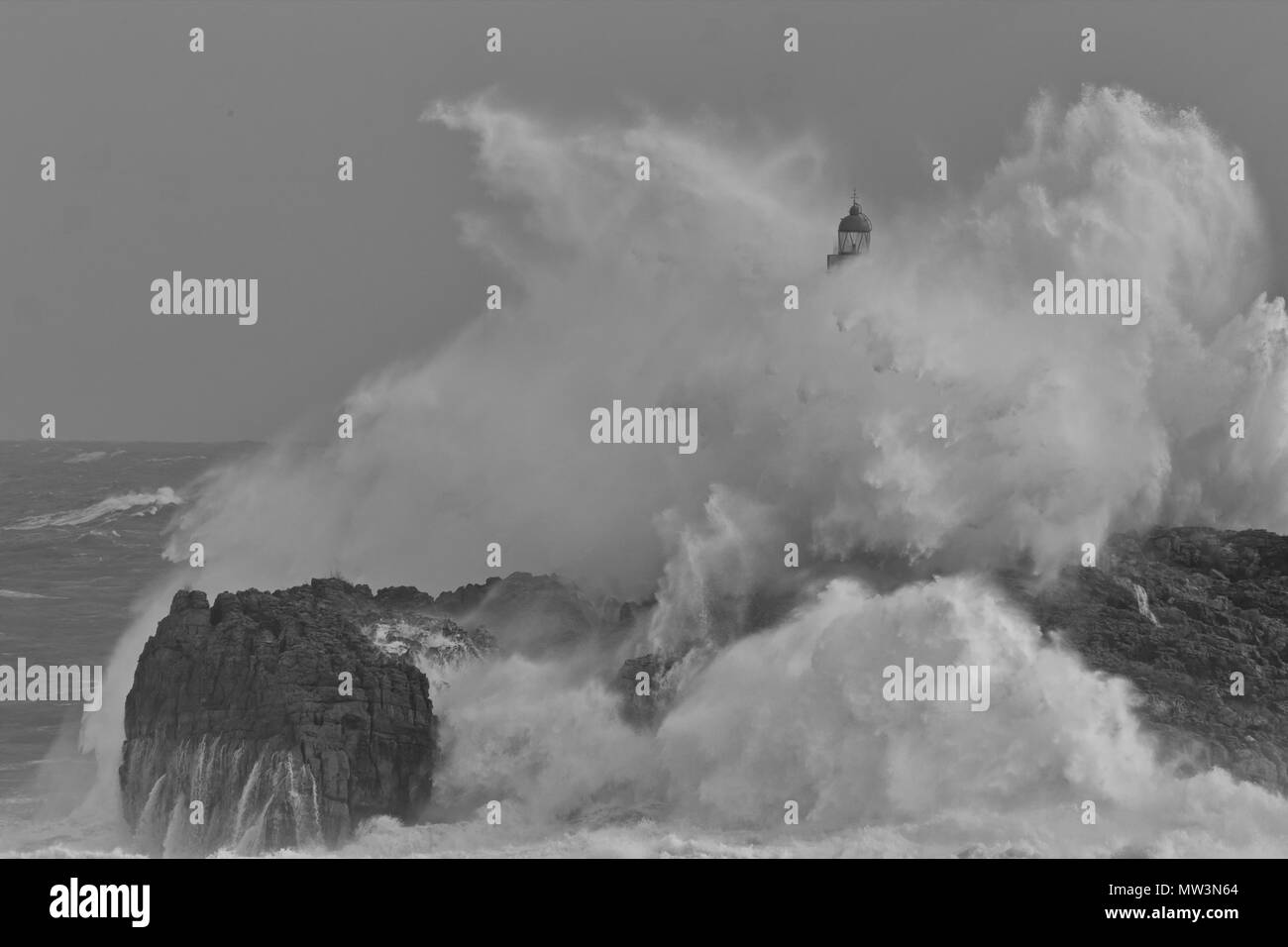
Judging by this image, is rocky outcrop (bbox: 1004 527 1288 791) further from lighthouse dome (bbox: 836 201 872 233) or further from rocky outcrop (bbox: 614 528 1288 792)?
lighthouse dome (bbox: 836 201 872 233)

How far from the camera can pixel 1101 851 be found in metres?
58.6

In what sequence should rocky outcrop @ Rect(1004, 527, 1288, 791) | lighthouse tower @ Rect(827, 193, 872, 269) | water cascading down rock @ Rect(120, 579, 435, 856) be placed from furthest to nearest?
lighthouse tower @ Rect(827, 193, 872, 269) → water cascading down rock @ Rect(120, 579, 435, 856) → rocky outcrop @ Rect(1004, 527, 1288, 791)

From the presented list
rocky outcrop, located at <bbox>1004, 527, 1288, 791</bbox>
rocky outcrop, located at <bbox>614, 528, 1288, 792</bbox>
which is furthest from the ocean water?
rocky outcrop, located at <bbox>1004, 527, 1288, 791</bbox>

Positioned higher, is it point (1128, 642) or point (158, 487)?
point (158, 487)

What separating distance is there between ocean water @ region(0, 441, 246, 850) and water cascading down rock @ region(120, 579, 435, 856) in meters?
6.39

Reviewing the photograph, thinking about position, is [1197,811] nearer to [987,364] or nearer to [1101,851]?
[1101,851]

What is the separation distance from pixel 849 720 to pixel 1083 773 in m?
4.53

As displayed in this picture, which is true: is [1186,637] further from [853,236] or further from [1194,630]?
[853,236]

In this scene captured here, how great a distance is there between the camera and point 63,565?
307 ft

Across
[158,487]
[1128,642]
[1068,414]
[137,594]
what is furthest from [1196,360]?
[158,487]

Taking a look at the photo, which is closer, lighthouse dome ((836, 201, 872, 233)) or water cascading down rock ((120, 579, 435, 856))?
water cascading down rock ((120, 579, 435, 856))

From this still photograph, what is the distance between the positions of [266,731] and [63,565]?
34.2 m

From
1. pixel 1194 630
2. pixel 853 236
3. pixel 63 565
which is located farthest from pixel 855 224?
pixel 63 565

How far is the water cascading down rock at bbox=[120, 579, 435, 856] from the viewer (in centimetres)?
6059
